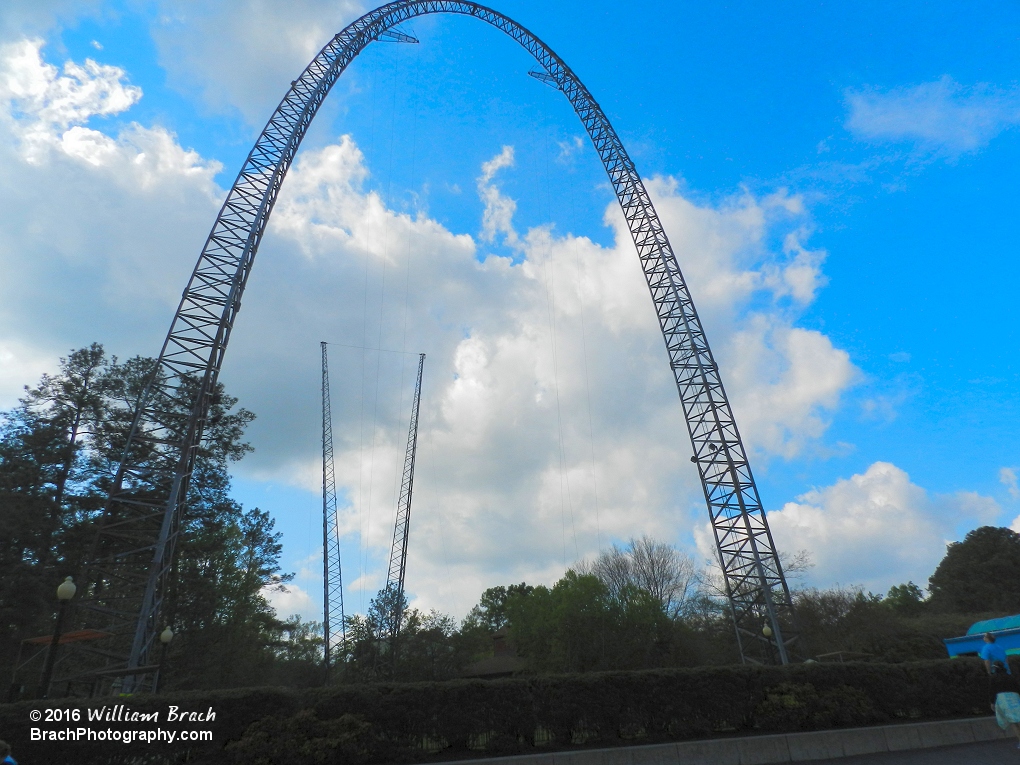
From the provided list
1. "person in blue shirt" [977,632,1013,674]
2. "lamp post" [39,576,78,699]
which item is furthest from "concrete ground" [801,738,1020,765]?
"lamp post" [39,576,78,699]

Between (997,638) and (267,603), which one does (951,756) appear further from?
(267,603)

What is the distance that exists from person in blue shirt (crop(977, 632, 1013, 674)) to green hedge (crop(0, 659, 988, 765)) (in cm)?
107

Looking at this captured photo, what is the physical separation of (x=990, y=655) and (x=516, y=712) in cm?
1030

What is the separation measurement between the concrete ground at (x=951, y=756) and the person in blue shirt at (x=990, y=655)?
1.35 meters

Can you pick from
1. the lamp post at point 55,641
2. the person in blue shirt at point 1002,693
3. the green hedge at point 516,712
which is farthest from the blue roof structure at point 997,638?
the lamp post at point 55,641

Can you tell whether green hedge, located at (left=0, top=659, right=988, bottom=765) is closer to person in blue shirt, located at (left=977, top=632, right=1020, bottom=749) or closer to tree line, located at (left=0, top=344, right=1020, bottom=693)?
person in blue shirt, located at (left=977, top=632, right=1020, bottom=749)

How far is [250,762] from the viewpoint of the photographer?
32.2ft

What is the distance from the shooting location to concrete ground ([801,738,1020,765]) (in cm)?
1045

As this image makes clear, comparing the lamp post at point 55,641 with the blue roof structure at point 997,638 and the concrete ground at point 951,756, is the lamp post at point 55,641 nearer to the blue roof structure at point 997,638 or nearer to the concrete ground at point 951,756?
the concrete ground at point 951,756

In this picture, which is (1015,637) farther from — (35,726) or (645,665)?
(35,726)

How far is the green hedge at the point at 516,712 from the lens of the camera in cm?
990

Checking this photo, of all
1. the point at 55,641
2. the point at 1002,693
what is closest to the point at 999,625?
the point at 1002,693

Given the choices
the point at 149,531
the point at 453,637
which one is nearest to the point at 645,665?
the point at 453,637

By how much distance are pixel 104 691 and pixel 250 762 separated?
34.2 feet
